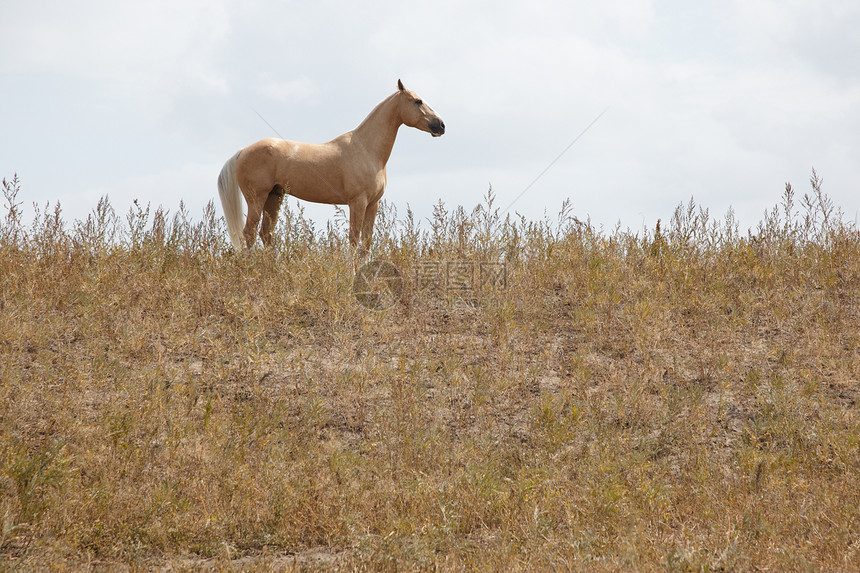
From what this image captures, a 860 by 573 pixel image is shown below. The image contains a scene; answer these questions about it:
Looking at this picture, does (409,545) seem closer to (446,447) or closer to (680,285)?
(446,447)

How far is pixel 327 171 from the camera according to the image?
8.82 meters

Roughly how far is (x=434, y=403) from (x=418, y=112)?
4882 millimetres

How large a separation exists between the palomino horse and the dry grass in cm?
79

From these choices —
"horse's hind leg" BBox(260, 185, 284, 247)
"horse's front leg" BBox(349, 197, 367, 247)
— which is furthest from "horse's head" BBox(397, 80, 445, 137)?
"horse's hind leg" BBox(260, 185, 284, 247)

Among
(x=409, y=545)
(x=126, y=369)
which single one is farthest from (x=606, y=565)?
(x=126, y=369)

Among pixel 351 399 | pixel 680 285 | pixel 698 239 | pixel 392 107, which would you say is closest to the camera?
pixel 351 399

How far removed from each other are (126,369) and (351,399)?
6.23 ft

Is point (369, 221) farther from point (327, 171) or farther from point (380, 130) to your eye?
point (380, 130)

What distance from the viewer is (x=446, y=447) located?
4.81 meters

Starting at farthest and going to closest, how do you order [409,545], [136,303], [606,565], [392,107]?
1. [392,107]
2. [136,303]
3. [409,545]
4. [606,565]

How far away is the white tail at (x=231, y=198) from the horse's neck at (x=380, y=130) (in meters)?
1.67

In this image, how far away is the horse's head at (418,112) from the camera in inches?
356
